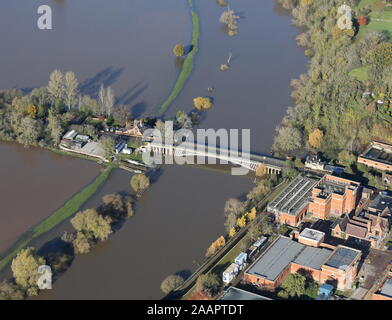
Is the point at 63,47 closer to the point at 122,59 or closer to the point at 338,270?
the point at 122,59

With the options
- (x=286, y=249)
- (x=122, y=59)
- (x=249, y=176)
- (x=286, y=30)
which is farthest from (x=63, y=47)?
(x=286, y=249)

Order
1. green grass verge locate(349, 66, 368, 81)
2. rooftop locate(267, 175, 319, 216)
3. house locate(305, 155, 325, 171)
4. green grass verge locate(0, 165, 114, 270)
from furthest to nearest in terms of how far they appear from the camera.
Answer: green grass verge locate(349, 66, 368, 81) → house locate(305, 155, 325, 171) → rooftop locate(267, 175, 319, 216) → green grass verge locate(0, 165, 114, 270)

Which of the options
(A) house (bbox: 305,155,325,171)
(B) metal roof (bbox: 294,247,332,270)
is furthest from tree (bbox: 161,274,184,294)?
(A) house (bbox: 305,155,325,171)

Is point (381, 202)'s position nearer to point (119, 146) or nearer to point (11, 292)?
point (119, 146)

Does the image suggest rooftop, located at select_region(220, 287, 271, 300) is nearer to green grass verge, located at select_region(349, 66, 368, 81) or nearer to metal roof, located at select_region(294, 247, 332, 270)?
metal roof, located at select_region(294, 247, 332, 270)

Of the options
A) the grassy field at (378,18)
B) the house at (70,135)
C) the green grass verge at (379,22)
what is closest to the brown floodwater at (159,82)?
the house at (70,135)
